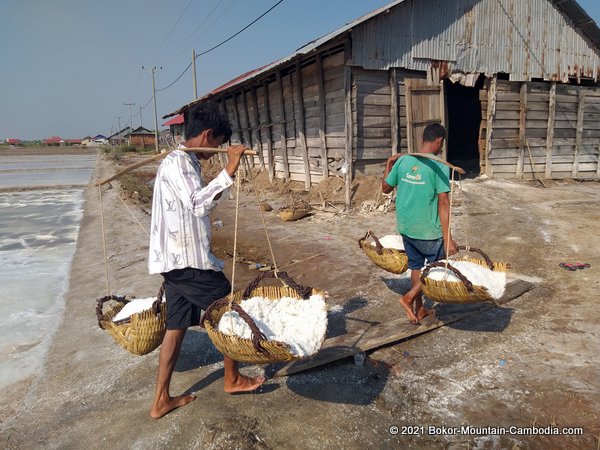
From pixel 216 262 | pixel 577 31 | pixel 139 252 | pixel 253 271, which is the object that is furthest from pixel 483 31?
pixel 216 262

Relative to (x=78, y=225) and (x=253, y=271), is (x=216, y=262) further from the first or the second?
(x=78, y=225)

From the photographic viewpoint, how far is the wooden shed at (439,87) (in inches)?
359

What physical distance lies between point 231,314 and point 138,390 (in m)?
1.01

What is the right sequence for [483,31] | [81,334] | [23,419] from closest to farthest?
[23,419] < [81,334] < [483,31]

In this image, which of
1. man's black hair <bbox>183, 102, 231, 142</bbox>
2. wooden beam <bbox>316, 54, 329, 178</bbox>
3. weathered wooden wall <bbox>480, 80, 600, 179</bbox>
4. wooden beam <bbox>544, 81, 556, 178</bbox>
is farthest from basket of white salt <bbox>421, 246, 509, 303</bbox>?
wooden beam <bbox>544, 81, 556, 178</bbox>

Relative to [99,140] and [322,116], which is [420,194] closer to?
[322,116]

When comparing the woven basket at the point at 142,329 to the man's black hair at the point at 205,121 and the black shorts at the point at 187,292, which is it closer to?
the black shorts at the point at 187,292

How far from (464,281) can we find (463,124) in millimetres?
14729

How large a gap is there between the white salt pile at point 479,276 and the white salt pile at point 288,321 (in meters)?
1.15

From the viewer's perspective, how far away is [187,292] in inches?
97.4

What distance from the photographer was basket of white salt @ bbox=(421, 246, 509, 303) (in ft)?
9.38

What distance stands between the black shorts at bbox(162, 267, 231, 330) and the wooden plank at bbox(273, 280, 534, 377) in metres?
0.83

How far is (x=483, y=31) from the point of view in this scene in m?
10.2

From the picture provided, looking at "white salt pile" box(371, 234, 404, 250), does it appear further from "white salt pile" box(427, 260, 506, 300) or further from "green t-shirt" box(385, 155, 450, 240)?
"white salt pile" box(427, 260, 506, 300)
